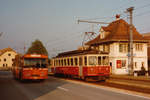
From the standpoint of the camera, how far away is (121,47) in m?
37.3

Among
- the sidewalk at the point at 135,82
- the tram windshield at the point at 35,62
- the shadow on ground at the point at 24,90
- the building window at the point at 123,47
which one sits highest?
the building window at the point at 123,47

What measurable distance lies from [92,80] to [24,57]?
6.82 meters

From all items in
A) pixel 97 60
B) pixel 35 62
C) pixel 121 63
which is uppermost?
pixel 97 60

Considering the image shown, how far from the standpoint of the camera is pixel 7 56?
99562mm

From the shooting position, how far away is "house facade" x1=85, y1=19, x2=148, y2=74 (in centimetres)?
3662

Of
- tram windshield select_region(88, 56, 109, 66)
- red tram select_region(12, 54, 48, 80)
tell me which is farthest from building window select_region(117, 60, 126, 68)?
red tram select_region(12, 54, 48, 80)

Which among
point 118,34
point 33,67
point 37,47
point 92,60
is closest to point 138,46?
point 118,34

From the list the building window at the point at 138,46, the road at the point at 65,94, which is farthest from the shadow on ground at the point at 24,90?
the building window at the point at 138,46

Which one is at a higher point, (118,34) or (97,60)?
(118,34)

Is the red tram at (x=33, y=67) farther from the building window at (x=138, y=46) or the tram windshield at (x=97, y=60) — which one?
the building window at (x=138, y=46)

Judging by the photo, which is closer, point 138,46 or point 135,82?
point 135,82

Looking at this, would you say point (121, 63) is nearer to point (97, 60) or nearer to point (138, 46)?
point (138, 46)

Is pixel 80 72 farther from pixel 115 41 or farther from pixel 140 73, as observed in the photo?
pixel 115 41

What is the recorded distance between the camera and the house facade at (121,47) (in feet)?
120
